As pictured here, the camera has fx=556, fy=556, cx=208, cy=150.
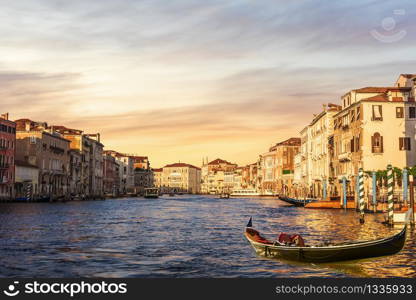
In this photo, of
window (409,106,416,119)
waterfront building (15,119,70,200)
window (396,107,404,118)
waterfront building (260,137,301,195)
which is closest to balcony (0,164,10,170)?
waterfront building (15,119,70,200)

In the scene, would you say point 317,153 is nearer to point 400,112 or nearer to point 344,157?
point 344,157

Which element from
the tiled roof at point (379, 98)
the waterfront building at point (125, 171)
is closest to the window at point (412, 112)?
the tiled roof at point (379, 98)

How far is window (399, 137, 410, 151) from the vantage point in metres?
47.9

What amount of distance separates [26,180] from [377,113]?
44.6 meters

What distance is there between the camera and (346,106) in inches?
2180

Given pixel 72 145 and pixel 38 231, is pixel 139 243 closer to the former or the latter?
pixel 38 231

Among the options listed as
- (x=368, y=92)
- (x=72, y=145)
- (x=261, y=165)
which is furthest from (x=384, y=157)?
(x=261, y=165)

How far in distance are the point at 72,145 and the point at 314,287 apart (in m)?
90.0

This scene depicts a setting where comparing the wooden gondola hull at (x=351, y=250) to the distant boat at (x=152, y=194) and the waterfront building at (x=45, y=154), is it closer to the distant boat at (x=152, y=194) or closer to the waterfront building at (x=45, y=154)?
the waterfront building at (x=45, y=154)

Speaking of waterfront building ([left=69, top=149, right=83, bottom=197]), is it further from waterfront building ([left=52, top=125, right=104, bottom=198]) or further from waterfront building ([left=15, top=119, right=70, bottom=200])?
waterfront building ([left=15, top=119, right=70, bottom=200])

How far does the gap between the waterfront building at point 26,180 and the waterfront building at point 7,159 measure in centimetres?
156

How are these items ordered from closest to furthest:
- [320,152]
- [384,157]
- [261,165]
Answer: [384,157], [320,152], [261,165]

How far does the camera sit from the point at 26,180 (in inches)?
2790

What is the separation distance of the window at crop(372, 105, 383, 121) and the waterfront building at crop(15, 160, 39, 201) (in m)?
40.2
